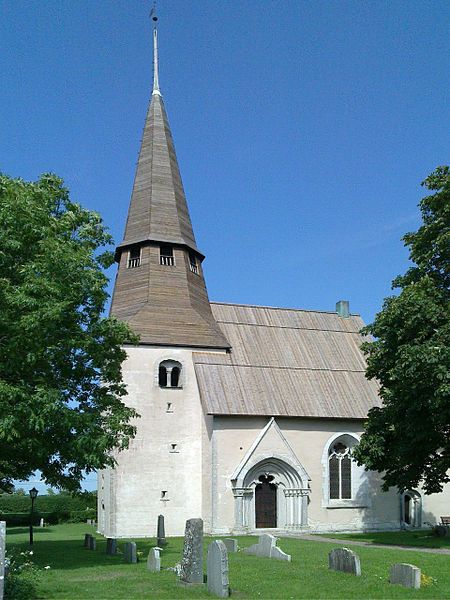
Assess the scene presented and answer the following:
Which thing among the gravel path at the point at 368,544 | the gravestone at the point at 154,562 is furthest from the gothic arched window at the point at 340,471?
the gravestone at the point at 154,562

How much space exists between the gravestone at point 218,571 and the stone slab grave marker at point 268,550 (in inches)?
222

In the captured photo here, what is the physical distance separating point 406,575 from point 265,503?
65.6 ft

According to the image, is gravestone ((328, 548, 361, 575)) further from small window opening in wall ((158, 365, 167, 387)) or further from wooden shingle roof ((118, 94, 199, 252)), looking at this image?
wooden shingle roof ((118, 94, 199, 252))

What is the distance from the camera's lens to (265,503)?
3419 cm

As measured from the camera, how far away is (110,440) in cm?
1920

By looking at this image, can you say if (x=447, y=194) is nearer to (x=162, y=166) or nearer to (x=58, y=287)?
(x=58, y=287)

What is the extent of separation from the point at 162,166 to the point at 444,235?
65.5 ft

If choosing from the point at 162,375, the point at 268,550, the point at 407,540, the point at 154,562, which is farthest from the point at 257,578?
the point at 162,375

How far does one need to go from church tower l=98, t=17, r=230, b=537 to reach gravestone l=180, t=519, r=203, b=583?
55.5 ft

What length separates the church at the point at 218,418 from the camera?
33219 millimetres

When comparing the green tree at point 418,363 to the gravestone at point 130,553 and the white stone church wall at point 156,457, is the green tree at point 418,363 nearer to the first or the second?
the white stone church wall at point 156,457

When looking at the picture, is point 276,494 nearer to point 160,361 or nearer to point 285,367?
point 285,367

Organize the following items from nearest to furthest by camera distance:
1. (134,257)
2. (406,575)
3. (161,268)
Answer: (406,575) < (161,268) < (134,257)

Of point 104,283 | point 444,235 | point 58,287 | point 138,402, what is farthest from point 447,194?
point 138,402
